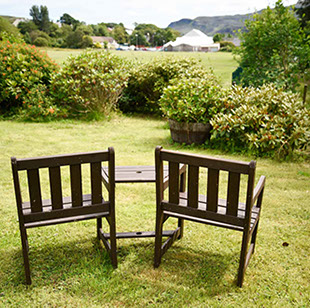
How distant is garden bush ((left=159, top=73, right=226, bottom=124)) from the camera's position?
7.19m

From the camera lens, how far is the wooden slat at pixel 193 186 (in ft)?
9.06

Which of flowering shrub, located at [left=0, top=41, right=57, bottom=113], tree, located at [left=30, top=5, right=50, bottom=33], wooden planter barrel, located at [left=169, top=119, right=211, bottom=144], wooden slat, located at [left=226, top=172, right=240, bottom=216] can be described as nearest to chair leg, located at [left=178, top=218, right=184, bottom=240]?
wooden slat, located at [left=226, top=172, right=240, bottom=216]

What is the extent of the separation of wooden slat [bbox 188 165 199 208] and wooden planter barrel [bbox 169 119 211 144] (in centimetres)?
451

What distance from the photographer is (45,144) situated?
7.68m

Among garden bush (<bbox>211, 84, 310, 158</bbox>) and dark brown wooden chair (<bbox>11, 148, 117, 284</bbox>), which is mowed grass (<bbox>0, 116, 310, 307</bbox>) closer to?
dark brown wooden chair (<bbox>11, 148, 117, 284</bbox>)

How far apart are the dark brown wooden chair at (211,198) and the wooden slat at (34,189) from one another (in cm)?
97

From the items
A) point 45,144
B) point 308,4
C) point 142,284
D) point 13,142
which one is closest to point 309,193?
point 142,284

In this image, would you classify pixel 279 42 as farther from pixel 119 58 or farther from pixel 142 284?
pixel 142 284

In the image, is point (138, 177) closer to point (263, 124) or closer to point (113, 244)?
point (113, 244)

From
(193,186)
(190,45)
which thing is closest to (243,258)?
(193,186)

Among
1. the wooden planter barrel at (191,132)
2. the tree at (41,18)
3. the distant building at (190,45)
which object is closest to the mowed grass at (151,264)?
the wooden planter barrel at (191,132)

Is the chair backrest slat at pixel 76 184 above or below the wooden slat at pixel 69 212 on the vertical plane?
above

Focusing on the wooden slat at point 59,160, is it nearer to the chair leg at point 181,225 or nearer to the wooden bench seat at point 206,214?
the wooden bench seat at point 206,214

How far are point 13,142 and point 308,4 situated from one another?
1812cm
